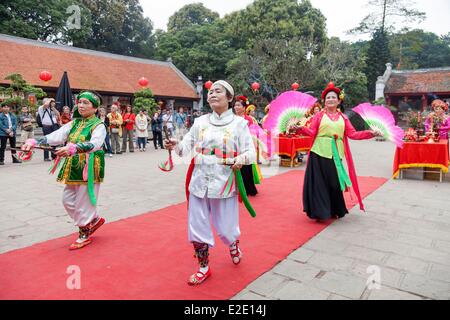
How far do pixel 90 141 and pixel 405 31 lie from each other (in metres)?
37.6

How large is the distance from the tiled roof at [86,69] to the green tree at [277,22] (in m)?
5.93

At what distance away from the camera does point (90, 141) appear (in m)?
3.36

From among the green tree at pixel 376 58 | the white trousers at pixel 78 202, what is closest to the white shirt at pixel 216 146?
the white trousers at pixel 78 202

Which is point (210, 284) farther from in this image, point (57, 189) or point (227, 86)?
point (57, 189)

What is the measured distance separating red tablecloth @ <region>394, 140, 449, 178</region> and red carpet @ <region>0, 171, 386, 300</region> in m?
3.84

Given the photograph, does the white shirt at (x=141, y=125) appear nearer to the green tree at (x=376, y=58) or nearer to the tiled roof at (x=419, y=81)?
the tiled roof at (x=419, y=81)

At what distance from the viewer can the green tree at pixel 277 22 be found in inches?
1003

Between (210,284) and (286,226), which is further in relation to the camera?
(286,226)

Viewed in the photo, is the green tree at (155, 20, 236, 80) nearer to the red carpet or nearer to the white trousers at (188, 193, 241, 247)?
the red carpet

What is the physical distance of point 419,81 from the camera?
2523cm

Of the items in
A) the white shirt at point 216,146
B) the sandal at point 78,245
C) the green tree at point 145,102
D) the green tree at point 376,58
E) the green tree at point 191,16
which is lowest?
the sandal at point 78,245

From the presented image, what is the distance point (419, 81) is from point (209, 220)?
88.6 feet
